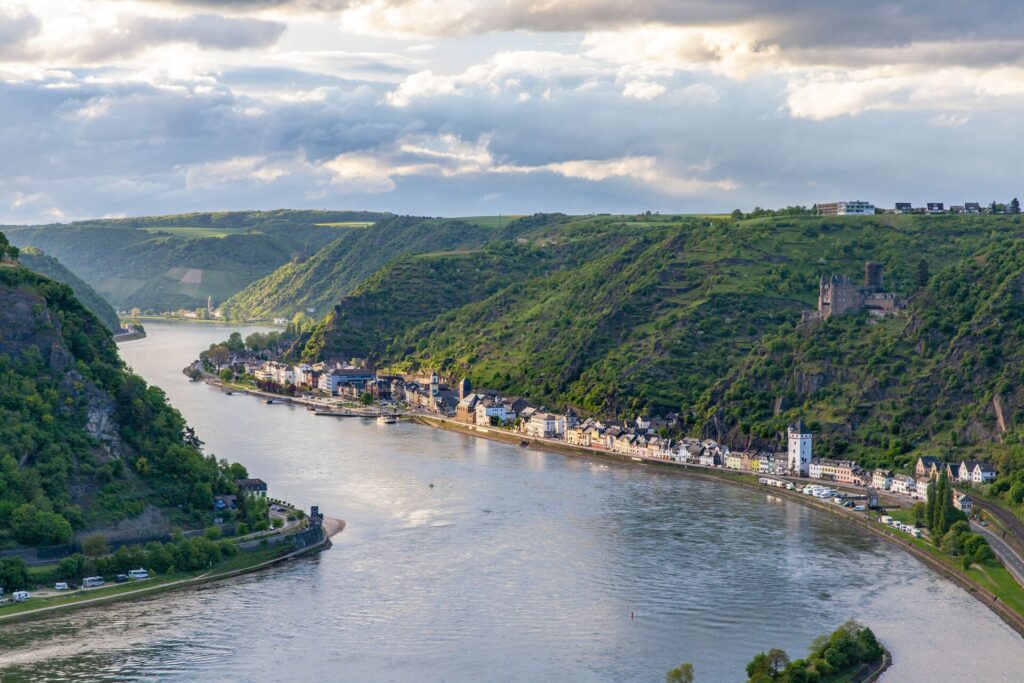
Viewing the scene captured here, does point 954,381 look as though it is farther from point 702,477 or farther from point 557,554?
point 557,554

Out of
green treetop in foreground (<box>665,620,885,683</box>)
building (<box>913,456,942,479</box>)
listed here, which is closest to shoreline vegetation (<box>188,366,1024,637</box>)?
building (<box>913,456,942,479</box>)

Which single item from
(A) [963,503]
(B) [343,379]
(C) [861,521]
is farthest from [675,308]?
(A) [963,503]

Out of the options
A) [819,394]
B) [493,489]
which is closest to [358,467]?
[493,489]

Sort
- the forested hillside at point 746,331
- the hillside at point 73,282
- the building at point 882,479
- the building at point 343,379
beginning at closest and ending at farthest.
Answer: the building at point 882,479 < the forested hillside at point 746,331 < the building at point 343,379 < the hillside at point 73,282

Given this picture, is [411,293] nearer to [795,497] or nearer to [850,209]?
[850,209]

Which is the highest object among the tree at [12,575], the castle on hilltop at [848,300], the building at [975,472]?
the castle on hilltop at [848,300]

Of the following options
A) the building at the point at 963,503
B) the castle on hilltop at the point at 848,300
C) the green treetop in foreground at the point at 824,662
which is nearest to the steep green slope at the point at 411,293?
the castle on hilltop at the point at 848,300

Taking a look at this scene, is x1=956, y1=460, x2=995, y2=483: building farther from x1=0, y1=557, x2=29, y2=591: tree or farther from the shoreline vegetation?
x1=0, y1=557, x2=29, y2=591: tree

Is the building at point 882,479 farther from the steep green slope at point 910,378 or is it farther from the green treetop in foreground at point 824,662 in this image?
the green treetop in foreground at point 824,662
